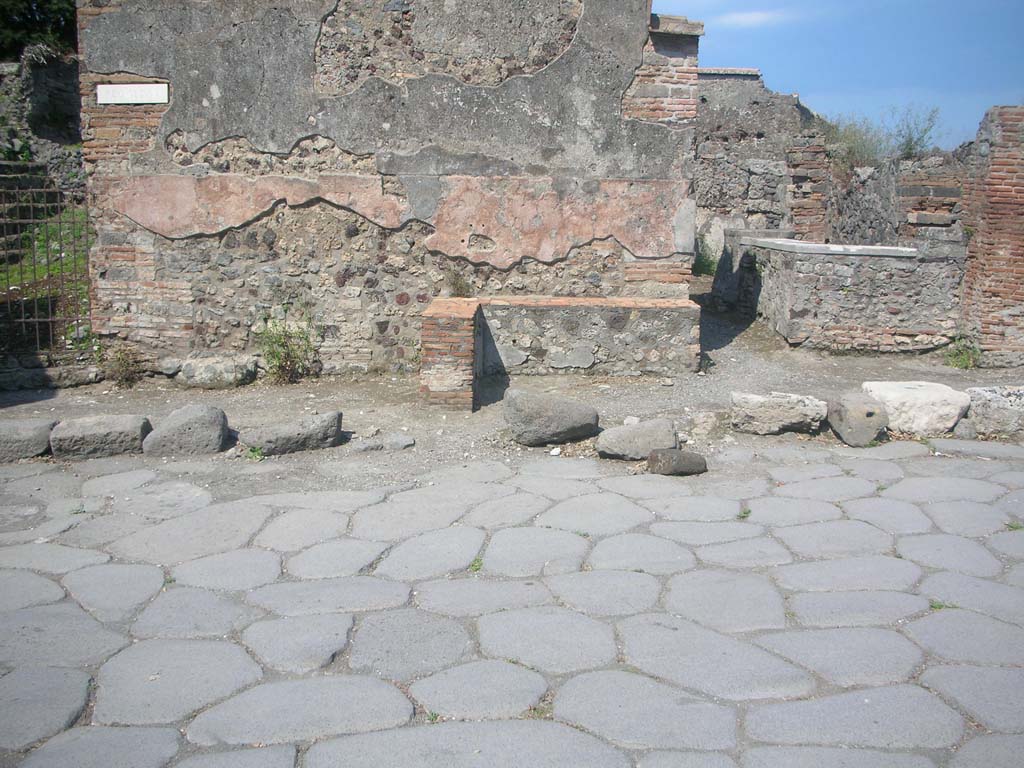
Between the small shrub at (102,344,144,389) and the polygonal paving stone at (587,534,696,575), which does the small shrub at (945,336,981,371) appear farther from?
the small shrub at (102,344,144,389)

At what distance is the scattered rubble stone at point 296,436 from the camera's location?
525 cm

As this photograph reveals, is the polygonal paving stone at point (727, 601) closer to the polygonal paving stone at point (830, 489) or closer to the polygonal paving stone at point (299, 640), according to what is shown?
the polygonal paving stone at point (830, 489)

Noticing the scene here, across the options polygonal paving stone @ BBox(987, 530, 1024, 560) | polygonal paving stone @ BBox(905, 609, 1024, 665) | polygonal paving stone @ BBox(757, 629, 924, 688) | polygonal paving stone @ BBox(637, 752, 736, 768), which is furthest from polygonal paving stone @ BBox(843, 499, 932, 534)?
polygonal paving stone @ BBox(637, 752, 736, 768)

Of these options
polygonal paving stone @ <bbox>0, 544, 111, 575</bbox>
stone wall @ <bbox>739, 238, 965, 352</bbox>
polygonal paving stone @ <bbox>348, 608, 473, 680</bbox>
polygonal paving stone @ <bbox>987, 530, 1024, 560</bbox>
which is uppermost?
stone wall @ <bbox>739, 238, 965, 352</bbox>

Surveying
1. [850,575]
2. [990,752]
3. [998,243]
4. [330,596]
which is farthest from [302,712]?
[998,243]

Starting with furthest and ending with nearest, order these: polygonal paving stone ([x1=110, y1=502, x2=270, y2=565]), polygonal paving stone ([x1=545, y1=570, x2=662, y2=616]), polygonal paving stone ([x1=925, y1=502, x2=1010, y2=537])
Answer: polygonal paving stone ([x1=925, y1=502, x2=1010, y2=537]) → polygonal paving stone ([x1=110, y1=502, x2=270, y2=565]) → polygonal paving stone ([x1=545, y1=570, x2=662, y2=616])

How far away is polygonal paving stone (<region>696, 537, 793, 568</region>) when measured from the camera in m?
3.61

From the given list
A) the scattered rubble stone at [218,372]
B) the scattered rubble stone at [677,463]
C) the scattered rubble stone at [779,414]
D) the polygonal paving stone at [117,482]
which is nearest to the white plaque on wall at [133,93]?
the scattered rubble stone at [218,372]

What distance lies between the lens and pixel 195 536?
13.2 feet

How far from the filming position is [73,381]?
7.20 metres

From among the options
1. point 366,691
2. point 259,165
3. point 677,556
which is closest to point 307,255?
point 259,165

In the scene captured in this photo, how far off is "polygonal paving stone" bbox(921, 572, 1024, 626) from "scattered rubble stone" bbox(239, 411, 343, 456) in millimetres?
3488

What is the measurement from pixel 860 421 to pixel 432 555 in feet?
9.69

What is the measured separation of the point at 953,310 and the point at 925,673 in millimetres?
6165
